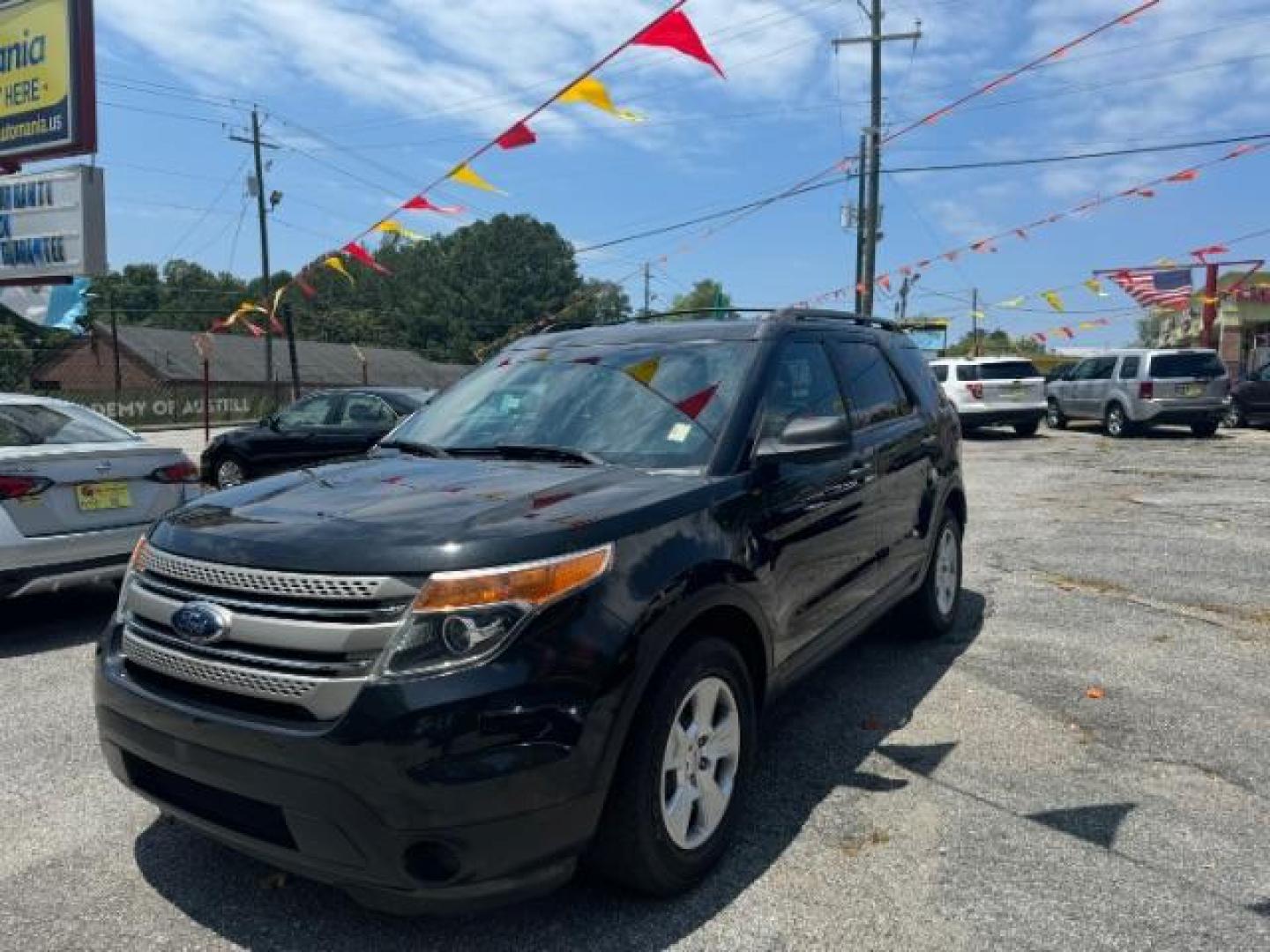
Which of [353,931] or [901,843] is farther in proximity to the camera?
[901,843]

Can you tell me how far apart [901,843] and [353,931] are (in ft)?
5.76

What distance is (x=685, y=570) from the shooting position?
288 centimetres

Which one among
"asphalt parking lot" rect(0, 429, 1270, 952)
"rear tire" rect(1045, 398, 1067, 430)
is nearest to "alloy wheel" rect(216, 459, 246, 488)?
"asphalt parking lot" rect(0, 429, 1270, 952)

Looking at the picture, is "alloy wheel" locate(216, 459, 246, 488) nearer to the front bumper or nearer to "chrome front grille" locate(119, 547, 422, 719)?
"chrome front grille" locate(119, 547, 422, 719)

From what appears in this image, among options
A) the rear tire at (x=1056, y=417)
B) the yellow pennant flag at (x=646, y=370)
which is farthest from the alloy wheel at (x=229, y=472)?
the rear tire at (x=1056, y=417)

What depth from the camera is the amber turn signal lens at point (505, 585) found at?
7.99 feet

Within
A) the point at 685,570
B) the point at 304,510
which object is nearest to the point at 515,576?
the point at 685,570

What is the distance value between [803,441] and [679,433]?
438 mm

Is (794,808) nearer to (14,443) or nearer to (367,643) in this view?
(367,643)

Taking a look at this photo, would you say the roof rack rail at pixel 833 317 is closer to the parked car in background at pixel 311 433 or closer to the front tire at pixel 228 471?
the parked car in background at pixel 311 433

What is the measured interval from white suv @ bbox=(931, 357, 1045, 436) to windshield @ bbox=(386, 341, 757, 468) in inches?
714

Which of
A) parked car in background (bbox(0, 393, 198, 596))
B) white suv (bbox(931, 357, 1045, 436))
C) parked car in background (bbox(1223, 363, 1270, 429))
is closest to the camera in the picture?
parked car in background (bbox(0, 393, 198, 596))

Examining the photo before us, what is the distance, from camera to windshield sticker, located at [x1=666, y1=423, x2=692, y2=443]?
11.3 ft

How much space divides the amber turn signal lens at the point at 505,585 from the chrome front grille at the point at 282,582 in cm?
12
